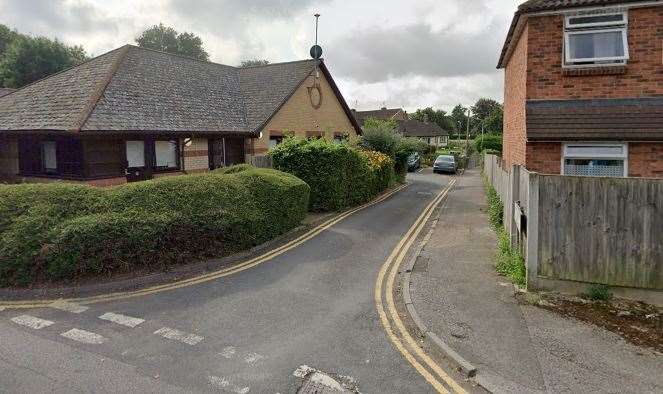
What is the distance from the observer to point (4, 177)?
59.3ft

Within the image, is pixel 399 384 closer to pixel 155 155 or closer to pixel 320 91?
pixel 155 155

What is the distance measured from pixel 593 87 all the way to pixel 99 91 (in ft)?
51.6

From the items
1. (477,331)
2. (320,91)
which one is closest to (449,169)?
(320,91)

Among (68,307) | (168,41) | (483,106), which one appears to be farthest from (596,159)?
(483,106)

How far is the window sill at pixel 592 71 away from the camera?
10977mm

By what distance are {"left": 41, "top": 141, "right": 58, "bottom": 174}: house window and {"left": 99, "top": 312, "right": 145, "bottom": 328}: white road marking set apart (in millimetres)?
12074

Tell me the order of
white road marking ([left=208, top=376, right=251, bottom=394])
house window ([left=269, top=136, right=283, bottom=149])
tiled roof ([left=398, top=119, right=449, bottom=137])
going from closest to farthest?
white road marking ([left=208, top=376, right=251, bottom=394])
house window ([left=269, top=136, right=283, bottom=149])
tiled roof ([left=398, top=119, right=449, bottom=137])

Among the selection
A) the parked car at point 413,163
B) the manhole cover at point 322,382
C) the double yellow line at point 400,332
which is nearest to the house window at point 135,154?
the double yellow line at point 400,332

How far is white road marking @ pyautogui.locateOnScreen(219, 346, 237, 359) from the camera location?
5.62 metres

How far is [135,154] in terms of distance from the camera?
1719 centimetres

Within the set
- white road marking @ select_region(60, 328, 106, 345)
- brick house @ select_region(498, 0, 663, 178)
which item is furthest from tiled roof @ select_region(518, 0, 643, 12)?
white road marking @ select_region(60, 328, 106, 345)

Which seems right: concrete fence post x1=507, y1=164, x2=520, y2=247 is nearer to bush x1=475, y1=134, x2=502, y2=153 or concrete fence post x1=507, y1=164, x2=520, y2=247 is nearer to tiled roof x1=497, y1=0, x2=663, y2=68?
tiled roof x1=497, y1=0, x2=663, y2=68

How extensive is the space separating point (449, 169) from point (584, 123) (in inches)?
1136

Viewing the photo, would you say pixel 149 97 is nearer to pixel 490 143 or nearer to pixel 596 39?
pixel 596 39
